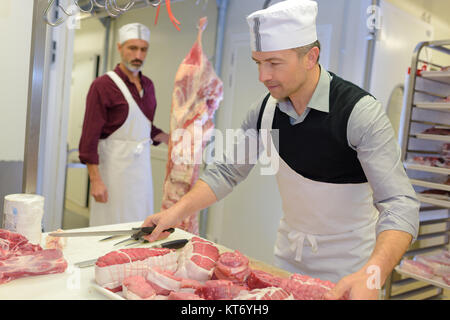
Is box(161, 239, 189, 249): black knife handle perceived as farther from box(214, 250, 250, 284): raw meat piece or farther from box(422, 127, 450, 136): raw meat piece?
box(422, 127, 450, 136): raw meat piece

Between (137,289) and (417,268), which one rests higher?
(137,289)

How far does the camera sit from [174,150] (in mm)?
2926

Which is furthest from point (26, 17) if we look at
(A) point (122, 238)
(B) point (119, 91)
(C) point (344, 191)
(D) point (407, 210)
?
(D) point (407, 210)

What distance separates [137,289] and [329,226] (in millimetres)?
993

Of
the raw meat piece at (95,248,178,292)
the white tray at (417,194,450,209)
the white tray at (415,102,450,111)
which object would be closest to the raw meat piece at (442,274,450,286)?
the white tray at (417,194,450,209)

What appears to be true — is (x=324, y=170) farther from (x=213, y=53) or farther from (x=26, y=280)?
(x=213, y=53)

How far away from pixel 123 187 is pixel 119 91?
69 centimetres

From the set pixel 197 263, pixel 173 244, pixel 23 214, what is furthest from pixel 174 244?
pixel 23 214

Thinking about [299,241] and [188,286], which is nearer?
[188,286]

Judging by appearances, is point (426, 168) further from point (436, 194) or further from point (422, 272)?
point (422, 272)

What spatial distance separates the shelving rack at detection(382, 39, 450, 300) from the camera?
280 cm

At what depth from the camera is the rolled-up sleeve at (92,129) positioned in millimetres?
2977

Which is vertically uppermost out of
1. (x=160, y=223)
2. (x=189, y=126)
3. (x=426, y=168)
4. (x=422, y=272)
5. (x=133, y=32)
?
(x=133, y=32)

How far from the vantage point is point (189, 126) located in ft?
9.73
